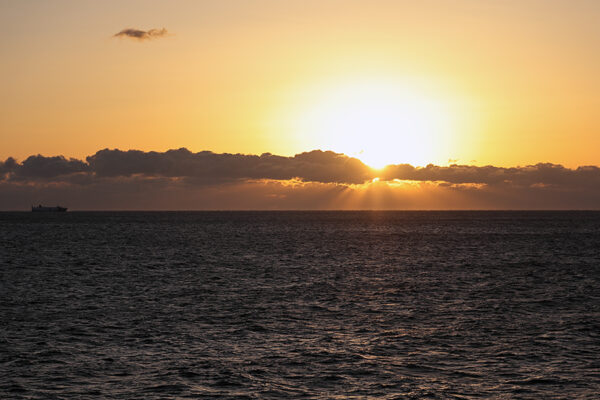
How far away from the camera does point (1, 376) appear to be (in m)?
27.2

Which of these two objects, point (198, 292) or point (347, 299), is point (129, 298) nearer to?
point (198, 292)

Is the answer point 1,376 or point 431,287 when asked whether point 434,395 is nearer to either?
point 1,376

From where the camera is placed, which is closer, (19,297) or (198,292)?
(19,297)

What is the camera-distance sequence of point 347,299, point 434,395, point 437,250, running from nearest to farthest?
1. point 434,395
2. point 347,299
3. point 437,250

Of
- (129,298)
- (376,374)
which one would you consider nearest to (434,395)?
(376,374)

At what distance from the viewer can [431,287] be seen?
Answer: 195 ft

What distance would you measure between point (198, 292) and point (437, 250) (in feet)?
228

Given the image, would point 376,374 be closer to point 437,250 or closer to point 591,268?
point 591,268

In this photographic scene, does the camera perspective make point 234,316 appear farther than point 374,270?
No

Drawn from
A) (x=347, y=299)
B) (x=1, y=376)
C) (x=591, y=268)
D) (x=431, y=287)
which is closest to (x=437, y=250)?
(x=591, y=268)

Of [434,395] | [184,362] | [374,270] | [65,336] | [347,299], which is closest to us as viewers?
[434,395]

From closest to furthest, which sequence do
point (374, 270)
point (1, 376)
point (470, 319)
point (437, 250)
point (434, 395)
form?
point (434, 395) → point (1, 376) → point (470, 319) → point (374, 270) → point (437, 250)

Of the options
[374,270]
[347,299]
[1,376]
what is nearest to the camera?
[1,376]

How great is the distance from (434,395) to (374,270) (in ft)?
174
